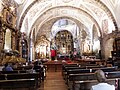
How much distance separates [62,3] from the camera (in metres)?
22.7

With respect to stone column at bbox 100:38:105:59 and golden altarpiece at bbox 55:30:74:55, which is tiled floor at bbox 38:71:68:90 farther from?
golden altarpiece at bbox 55:30:74:55

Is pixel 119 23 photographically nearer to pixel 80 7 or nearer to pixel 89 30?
pixel 80 7

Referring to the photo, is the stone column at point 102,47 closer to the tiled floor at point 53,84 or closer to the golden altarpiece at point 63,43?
the tiled floor at point 53,84

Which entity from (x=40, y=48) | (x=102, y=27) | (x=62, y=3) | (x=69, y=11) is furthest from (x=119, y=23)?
(x=40, y=48)

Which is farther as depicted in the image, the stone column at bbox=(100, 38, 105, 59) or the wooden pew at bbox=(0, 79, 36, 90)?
the stone column at bbox=(100, 38, 105, 59)

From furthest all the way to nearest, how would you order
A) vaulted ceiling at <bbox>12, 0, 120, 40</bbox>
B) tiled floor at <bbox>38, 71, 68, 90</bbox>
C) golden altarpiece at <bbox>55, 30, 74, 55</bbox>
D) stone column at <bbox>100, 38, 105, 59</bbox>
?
golden altarpiece at <bbox>55, 30, 74, 55</bbox>, stone column at <bbox>100, 38, 105, 59</bbox>, vaulted ceiling at <bbox>12, 0, 120, 40</bbox>, tiled floor at <bbox>38, 71, 68, 90</bbox>

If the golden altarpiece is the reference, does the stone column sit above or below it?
below

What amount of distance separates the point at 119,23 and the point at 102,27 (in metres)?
4.13

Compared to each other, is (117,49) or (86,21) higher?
(86,21)

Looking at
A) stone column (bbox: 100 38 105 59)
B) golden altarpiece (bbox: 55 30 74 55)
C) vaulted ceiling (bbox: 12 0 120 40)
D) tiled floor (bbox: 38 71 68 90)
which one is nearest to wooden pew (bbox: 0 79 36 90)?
tiled floor (bbox: 38 71 68 90)

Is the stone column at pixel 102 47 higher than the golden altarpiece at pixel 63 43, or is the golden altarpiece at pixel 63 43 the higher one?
the golden altarpiece at pixel 63 43

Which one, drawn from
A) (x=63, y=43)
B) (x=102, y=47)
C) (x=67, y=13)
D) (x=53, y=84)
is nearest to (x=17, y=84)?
(x=53, y=84)

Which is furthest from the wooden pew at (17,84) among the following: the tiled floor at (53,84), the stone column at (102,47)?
the stone column at (102,47)

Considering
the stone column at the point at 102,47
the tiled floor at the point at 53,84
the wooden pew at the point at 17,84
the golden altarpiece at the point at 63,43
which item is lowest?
the tiled floor at the point at 53,84
